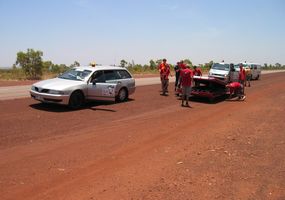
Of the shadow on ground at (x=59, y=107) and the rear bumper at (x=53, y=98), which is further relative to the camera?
the shadow on ground at (x=59, y=107)

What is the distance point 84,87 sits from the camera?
1480 centimetres

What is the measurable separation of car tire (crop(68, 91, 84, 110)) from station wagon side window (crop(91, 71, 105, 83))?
0.92m

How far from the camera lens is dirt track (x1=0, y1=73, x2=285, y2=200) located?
6.02 meters

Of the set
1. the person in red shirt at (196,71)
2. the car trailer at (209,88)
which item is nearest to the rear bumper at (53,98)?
the car trailer at (209,88)

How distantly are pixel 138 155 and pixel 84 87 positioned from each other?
731cm

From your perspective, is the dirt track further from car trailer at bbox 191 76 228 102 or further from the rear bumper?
car trailer at bbox 191 76 228 102

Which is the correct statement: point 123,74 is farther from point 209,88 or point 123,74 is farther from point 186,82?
point 209,88

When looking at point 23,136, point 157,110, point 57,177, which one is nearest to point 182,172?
point 57,177

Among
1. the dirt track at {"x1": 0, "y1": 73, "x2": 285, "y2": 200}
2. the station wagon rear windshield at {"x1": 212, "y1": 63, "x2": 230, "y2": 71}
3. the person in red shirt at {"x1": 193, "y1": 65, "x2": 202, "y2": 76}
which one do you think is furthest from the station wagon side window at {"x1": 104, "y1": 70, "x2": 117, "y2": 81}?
the station wagon rear windshield at {"x1": 212, "y1": 63, "x2": 230, "y2": 71}

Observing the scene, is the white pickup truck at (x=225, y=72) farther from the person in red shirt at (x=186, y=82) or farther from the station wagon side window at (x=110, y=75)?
the station wagon side window at (x=110, y=75)

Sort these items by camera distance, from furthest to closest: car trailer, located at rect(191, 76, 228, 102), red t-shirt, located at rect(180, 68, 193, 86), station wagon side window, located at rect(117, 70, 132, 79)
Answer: car trailer, located at rect(191, 76, 228, 102) → station wagon side window, located at rect(117, 70, 132, 79) → red t-shirt, located at rect(180, 68, 193, 86)

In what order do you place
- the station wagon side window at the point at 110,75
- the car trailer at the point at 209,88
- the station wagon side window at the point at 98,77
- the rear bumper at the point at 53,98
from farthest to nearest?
1. the car trailer at the point at 209,88
2. the station wagon side window at the point at 110,75
3. the station wagon side window at the point at 98,77
4. the rear bumper at the point at 53,98

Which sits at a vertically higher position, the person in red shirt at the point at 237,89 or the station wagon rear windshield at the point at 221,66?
the station wagon rear windshield at the point at 221,66

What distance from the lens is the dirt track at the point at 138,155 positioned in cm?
602
